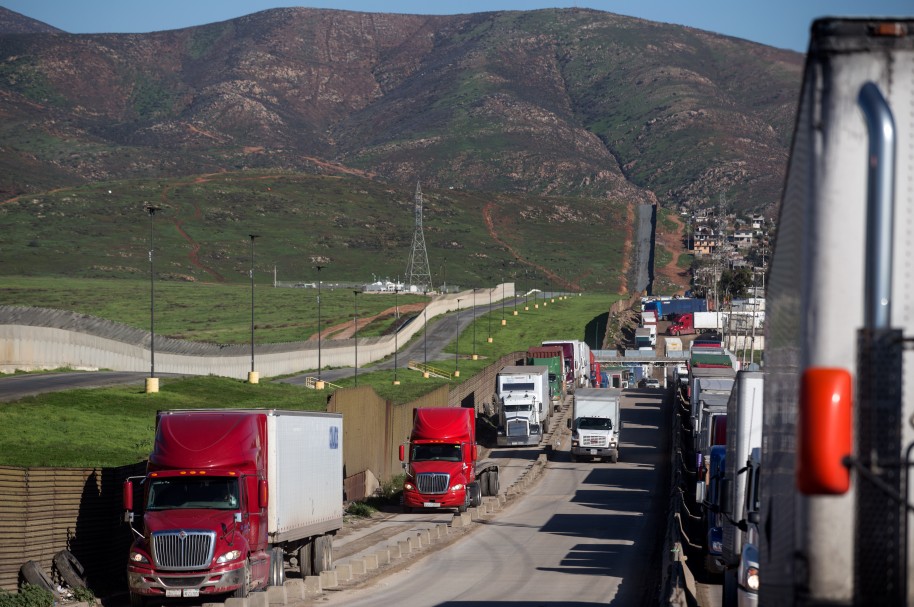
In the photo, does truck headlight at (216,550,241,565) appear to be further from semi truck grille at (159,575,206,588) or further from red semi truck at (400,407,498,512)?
red semi truck at (400,407,498,512)

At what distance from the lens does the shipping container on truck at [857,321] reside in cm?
830

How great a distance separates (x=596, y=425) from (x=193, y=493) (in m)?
45.7

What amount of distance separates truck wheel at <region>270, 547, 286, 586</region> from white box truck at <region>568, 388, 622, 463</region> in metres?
41.9

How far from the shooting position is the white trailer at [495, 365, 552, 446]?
75875mm

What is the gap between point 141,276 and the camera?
7594 inches

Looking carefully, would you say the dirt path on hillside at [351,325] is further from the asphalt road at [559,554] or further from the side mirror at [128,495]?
the side mirror at [128,495]

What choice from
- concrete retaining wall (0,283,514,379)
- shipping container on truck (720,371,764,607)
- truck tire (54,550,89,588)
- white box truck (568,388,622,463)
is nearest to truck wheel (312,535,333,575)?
truck tire (54,550,89,588)

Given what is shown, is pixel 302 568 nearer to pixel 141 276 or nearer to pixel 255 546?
pixel 255 546

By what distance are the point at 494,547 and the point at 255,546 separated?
14696 mm

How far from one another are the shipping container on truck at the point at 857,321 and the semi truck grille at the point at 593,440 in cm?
6076

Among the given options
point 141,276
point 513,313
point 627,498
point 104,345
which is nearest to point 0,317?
point 104,345

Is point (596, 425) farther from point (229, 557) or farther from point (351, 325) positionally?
point (351, 325)

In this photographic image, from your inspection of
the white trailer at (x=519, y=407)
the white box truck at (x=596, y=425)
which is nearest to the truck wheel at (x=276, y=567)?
the white box truck at (x=596, y=425)

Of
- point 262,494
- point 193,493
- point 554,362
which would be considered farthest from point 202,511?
point 554,362
